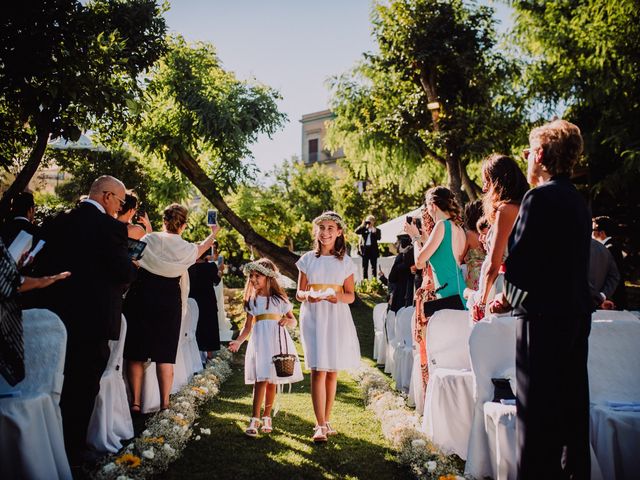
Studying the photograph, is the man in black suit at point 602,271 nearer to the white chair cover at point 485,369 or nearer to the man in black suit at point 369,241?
the white chair cover at point 485,369

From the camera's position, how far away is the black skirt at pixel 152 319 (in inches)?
213

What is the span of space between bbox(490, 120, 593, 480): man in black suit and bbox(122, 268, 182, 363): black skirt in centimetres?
379

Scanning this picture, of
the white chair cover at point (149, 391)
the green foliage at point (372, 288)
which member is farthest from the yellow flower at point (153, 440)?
the green foliage at point (372, 288)

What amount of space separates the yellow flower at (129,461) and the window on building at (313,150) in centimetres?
5103

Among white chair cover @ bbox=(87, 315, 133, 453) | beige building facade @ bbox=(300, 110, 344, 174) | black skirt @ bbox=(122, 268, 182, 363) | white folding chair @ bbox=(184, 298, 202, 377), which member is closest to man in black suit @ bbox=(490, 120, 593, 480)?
white chair cover @ bbox=(87, 315, 133, 453)

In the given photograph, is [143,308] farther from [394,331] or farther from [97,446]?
[394,331]

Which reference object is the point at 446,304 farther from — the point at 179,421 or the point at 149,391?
the point at 149,391

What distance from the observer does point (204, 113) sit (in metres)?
11.6

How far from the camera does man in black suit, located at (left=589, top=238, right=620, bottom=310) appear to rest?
5566 millimetres

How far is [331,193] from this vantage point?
3725 cm

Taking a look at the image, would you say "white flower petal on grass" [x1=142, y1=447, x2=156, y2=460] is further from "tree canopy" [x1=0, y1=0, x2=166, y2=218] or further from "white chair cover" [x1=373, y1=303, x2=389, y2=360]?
"white chair cover" [x1=373, y1=303, x2=389, y2=360]

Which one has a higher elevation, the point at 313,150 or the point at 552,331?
the point at 313,150

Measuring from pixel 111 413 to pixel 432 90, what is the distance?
13163 millimetres

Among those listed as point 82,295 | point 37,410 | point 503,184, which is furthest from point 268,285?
point 503,184
